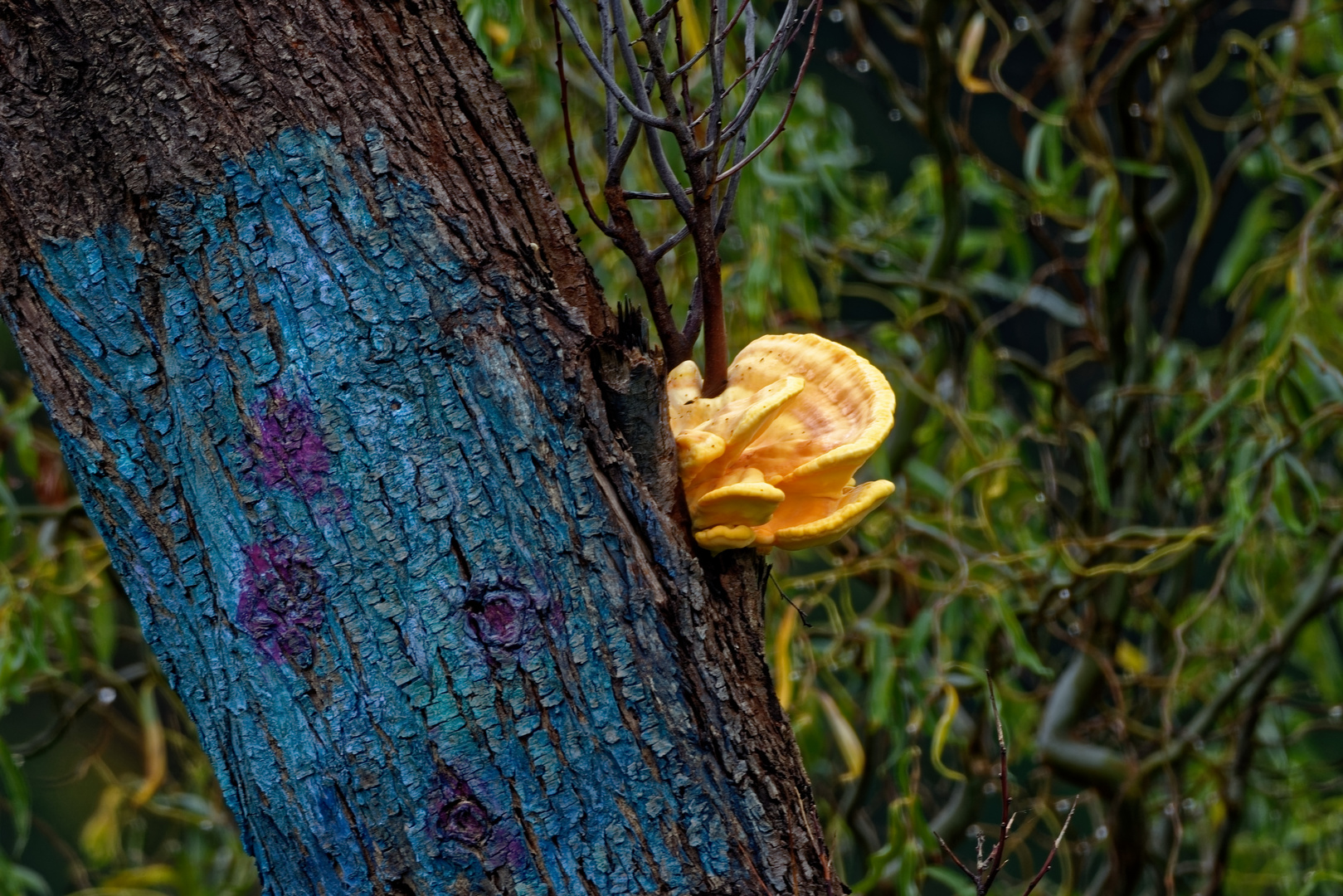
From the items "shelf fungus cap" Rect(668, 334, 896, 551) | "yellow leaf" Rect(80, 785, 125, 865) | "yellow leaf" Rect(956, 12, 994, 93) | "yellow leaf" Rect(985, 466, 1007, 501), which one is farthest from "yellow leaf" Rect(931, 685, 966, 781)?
"yellow leaf" Rect(80, 785, 125, 865)

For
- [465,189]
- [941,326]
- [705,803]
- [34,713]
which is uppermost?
[465,189]

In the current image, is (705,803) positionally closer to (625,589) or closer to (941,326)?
(625,589)

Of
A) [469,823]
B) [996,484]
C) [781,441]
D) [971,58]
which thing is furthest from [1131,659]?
[469,823]

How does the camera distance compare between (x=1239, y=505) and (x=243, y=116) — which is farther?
(x=1239, y=505)

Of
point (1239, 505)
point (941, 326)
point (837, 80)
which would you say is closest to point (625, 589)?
point (1239, 505)

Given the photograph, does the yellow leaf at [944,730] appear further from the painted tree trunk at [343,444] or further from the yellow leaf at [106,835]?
the yellow leaf at [106,835]

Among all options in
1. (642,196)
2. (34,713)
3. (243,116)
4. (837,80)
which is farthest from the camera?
(34,713)

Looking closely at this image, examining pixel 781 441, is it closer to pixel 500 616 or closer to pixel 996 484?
pixel 500 616

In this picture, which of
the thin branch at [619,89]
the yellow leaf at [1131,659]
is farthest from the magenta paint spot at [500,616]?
the yellow leaf at [1131,659]
